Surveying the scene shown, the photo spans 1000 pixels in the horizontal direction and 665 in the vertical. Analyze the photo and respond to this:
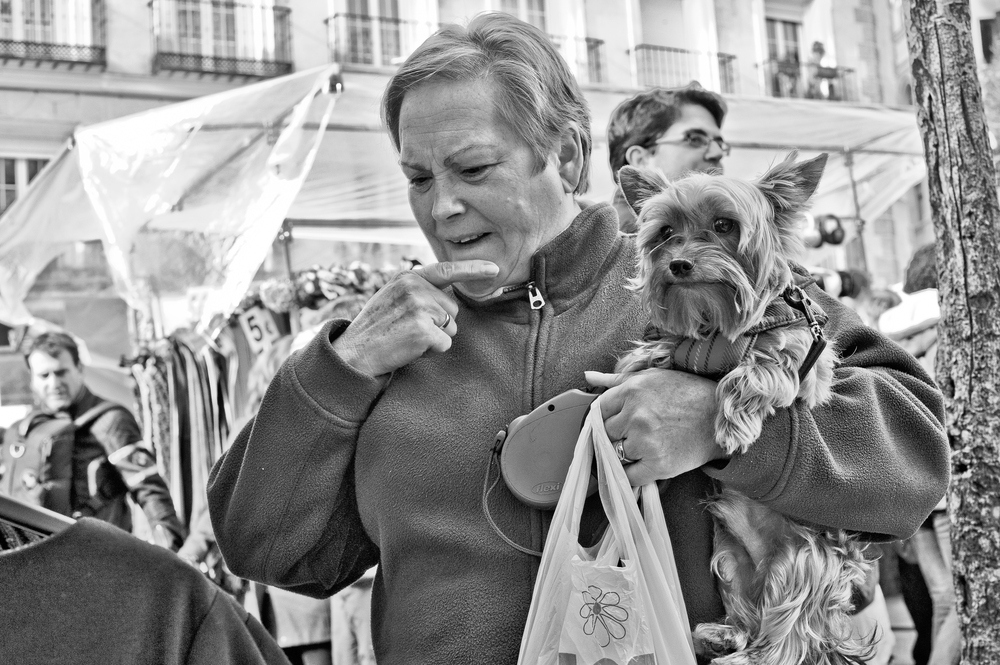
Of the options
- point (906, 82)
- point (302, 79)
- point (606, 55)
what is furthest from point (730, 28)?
point (302, 79)

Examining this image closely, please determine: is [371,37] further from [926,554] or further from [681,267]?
[681,267]

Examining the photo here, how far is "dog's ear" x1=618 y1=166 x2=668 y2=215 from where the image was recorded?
1.78 meters

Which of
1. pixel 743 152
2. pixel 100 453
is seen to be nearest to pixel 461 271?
pixel 100 453

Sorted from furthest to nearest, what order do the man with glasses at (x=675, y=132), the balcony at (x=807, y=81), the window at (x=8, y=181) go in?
1. the balcony at (x=807, y=81)
2. the window at (x=8, y=181)
3. the man with glasses at (x=675, y=132)

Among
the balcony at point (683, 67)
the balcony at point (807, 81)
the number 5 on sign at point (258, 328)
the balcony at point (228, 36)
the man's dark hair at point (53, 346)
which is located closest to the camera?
the number 5 on sign at point (258, 328)

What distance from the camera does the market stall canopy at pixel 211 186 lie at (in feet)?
17.8

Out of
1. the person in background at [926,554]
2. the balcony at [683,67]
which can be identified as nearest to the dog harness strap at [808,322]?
the person in background at [926,554]

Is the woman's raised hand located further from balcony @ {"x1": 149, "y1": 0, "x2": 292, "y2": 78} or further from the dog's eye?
balcony @ {"x1": 149, "y1": 0, "x2": 292, "y2": 78}

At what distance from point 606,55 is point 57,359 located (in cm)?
1528

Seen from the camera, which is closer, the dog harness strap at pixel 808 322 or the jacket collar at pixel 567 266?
the dog harness strap at pixel 808 322

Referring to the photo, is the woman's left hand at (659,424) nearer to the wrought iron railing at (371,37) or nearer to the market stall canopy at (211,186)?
the market stall canopy at (211,186)

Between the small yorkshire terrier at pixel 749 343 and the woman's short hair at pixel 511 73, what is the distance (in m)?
0.24

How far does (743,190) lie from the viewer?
1.67 meters

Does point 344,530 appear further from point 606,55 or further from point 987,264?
point 606,55
